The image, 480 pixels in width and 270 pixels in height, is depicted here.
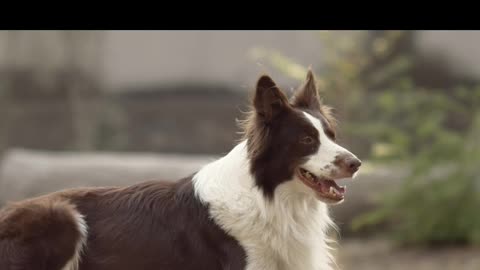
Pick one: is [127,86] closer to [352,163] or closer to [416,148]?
[416,148]

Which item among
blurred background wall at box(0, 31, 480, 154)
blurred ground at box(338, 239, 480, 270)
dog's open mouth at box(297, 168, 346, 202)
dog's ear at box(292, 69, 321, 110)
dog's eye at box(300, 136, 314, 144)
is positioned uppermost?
dog's ear at box(292, 69, 321, 110)

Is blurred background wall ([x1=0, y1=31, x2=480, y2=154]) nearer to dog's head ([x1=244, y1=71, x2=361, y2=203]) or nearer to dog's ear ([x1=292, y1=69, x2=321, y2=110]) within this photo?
dog's ear ([x1=292, y1=69, x2=321, y2=110])

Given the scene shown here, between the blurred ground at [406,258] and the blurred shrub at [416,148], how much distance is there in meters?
0.18

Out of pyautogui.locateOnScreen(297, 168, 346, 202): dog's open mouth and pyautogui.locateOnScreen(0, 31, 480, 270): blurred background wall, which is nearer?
pyautogui.locateOnScreen(297, 168, 346, 202): dog's open mouth

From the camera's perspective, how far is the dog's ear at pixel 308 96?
542 centimetres

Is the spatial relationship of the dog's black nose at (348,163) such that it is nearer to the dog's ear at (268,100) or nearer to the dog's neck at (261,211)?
the dog's neck at (261,211)

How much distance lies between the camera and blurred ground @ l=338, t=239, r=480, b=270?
10258mm

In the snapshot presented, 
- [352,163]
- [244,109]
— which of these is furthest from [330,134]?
[244,109]

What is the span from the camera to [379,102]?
1120 centimetres

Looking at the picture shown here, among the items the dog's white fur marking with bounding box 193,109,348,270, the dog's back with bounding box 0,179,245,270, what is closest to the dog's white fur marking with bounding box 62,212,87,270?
the dog's back with bounding box 0,179,245,270

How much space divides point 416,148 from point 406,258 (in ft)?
5.20

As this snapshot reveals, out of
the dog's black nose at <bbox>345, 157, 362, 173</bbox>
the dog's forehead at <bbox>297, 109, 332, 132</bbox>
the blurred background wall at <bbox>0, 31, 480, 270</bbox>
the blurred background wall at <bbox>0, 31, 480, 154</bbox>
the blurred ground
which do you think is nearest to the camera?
the dog's black nose at <bbox>345, 157, 362, 173</bbox>

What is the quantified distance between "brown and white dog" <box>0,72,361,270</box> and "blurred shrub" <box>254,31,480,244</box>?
5.03 metres

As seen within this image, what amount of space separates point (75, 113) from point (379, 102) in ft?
18.7
